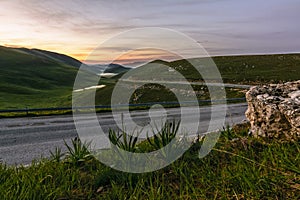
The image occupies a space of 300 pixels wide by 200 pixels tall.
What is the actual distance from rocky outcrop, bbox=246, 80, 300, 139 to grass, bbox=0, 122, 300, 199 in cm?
23

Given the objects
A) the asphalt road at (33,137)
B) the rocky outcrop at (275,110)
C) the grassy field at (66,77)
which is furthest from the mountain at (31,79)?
the rocky outcrop at (275,110)

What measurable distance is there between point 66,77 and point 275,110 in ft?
466

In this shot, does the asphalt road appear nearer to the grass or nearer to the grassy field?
the grass

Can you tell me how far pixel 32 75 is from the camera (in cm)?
12738

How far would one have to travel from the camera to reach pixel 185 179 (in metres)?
3.89

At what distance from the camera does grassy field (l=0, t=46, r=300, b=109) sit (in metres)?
60.7

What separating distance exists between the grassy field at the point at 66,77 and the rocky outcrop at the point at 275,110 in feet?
113

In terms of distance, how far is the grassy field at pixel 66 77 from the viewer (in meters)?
60.7

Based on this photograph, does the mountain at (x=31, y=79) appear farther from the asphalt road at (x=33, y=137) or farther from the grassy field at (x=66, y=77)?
the asphalt road at (x=33, y=137)

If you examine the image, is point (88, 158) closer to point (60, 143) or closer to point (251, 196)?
point (251, 196)

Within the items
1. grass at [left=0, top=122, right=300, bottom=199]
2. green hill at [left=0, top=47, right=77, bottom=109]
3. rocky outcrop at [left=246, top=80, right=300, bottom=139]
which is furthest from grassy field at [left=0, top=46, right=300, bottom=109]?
grass at [left=0, top=122, right=300, bottom=199]

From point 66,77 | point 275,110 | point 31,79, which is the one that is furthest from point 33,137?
point 66,77

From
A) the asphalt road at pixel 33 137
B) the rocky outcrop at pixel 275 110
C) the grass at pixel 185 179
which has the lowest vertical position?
the asphalt road at pixel 33 137

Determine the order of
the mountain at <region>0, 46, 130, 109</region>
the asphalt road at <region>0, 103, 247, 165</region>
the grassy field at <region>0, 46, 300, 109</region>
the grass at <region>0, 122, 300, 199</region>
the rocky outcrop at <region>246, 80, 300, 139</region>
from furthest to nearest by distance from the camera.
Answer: the mountain at <region>0, 46, 130, 109</region> < the grassy field at <region>0, 46, 300, 109</region> < the asphalt road at <region>0, 103, 247, 165</region> < the rocky outcrop at <region>246, 80, 300, 139</region> < the grass at <region>0, 122, 300, 199</region>
